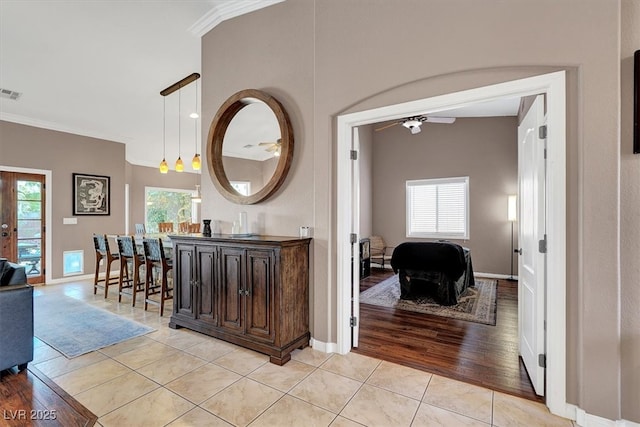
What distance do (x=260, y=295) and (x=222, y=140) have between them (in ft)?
6.46

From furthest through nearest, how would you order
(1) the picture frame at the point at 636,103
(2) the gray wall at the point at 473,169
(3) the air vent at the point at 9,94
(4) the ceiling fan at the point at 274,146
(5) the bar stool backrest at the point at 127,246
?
(2) the gray wall at the point at 473,169 → (3) the air vent at the point at 9,94 → (5) the bar stool backrest at the point at 127,246 → (4) the ceiling fan at the point at 274,146 → (1) the picture frame at the point at 636,103

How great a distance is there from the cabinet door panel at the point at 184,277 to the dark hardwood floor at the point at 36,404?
3.86 feet

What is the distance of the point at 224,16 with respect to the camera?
348 centimetres

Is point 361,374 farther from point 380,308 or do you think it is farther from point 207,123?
point 207,123

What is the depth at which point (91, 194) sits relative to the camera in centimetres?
630

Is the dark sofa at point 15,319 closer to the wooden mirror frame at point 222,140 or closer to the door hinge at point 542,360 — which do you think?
the wooden mirror frame at point 222,140

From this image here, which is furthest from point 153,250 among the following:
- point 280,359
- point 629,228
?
point 629,228

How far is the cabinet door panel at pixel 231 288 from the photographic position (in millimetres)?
2846

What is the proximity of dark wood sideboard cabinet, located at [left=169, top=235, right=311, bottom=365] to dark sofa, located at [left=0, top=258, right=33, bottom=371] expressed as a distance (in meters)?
1.24

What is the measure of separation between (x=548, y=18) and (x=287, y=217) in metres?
2.53

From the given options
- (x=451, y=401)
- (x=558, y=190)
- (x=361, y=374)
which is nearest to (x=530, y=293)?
(x=558, y=190)

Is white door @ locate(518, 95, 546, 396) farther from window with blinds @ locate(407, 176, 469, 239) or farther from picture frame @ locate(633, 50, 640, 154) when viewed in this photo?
window with blinds @ locate(407, 176, 469, 239)

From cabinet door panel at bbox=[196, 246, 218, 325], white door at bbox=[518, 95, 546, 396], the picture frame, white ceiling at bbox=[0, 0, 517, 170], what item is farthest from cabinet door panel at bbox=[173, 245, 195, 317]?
the picture frame

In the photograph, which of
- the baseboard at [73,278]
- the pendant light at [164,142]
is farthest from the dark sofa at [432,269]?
the baseboard at [73,278]
